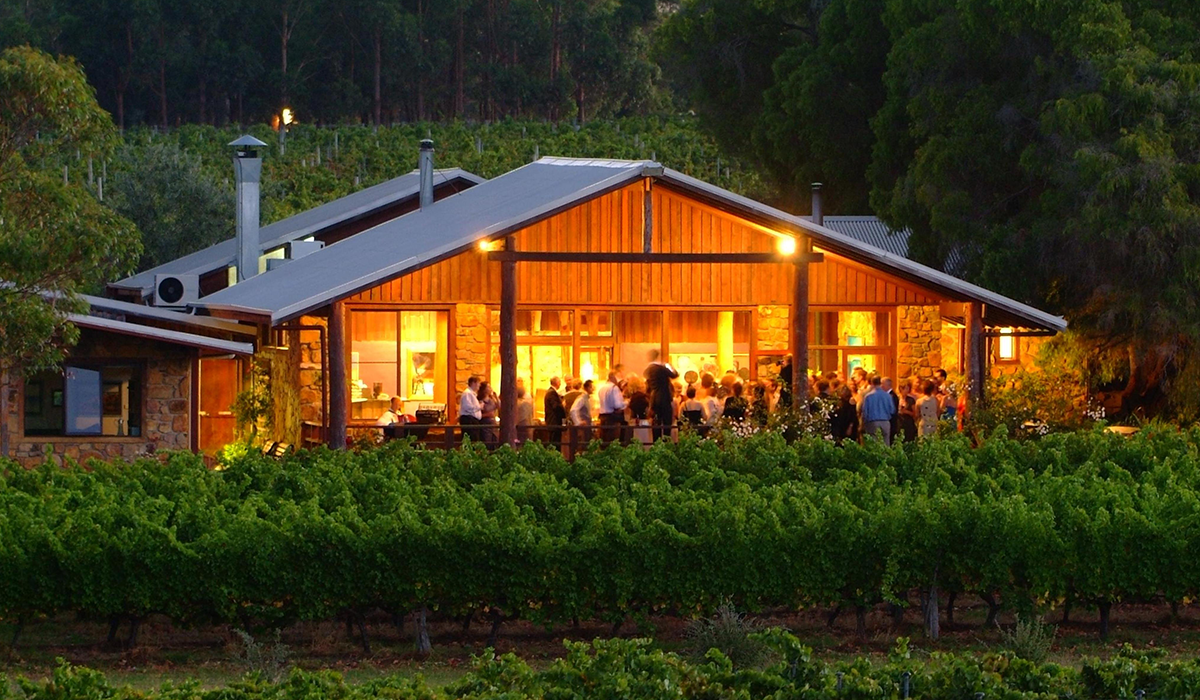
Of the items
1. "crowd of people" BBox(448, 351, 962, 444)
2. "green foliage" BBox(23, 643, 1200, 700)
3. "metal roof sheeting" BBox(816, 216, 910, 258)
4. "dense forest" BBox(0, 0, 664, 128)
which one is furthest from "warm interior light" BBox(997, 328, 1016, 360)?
"dense forest" BBox(0, 0, 664, 128)

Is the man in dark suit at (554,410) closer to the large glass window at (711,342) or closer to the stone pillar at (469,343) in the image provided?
the stone pillar at (469,343)

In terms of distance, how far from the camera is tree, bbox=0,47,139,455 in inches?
605

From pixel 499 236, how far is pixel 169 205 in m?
20.9

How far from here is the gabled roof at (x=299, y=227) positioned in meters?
29.3

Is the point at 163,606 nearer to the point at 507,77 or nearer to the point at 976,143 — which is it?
the point at 976,143

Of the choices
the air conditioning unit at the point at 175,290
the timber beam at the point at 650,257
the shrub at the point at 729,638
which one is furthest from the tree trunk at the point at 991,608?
the air conditioning unit at the point at 175,290

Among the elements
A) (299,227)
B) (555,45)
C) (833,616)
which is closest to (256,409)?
(299,227)

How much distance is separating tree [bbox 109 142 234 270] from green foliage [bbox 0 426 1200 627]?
85.0 ft

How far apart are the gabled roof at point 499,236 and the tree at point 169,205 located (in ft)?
49.4

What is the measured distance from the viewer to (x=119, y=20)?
217ft

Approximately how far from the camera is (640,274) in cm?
2312

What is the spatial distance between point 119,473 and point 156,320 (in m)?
10.2

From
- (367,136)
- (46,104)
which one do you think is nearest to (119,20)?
(367,136)

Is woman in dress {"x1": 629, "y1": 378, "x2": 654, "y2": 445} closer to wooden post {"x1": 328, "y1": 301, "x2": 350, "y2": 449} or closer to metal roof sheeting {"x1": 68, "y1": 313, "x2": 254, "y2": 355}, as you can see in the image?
wooden post {"x1": 328, "y1": 301, "x2": 350, "y2": 449}
